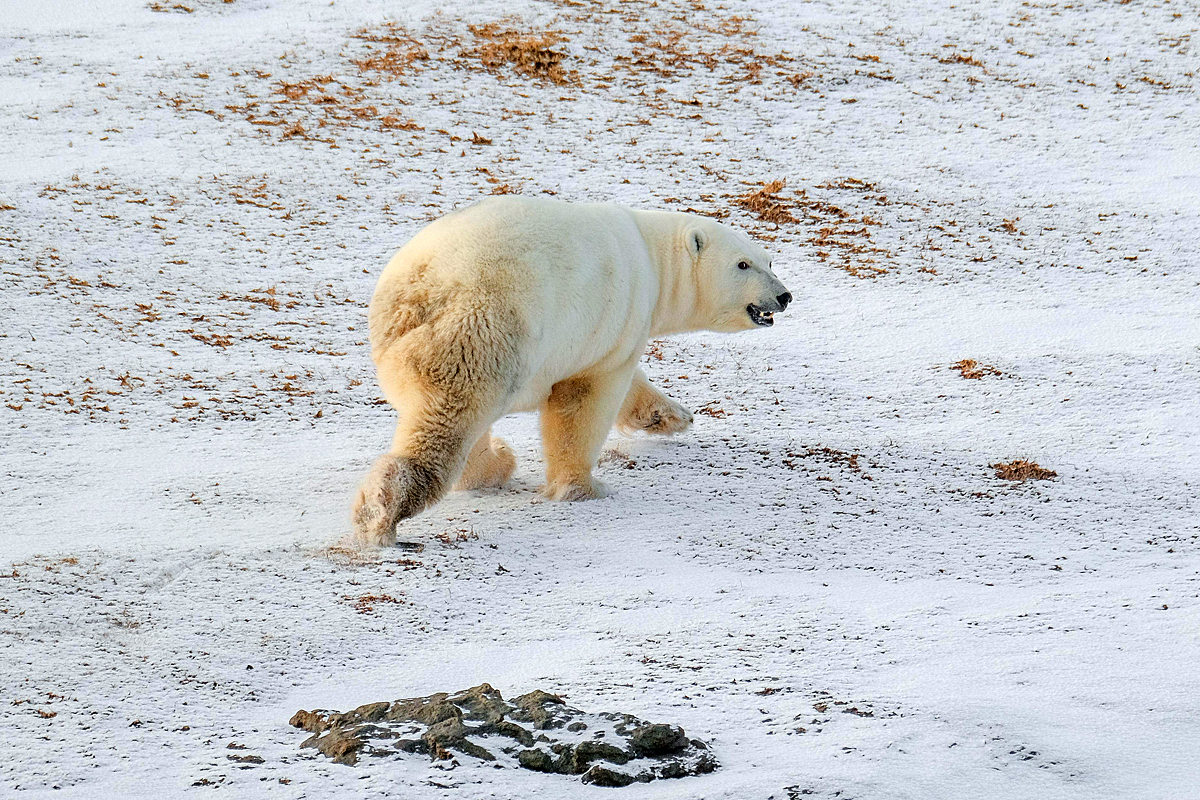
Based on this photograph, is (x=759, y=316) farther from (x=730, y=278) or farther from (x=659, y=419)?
(x=659, y=419)

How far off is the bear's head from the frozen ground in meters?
0.83

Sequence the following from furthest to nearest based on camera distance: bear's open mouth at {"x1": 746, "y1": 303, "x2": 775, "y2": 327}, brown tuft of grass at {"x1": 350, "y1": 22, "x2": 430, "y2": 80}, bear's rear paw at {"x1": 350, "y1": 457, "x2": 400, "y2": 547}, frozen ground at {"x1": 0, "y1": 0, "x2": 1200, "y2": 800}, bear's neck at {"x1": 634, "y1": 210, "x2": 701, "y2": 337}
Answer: brown tuft of grass at {"x1": 350, "y1": 22, "x2": 430, "y2": 80} → bear's open mouth at {"x1": 746, "y1": 303, "x2": 775, "y2": 327} → bear's neck at {"x1": 634, "y1": 210, "x2": 701, "y2": 337} → bear's rear paw at {"x1": 350, "y1": 457, "x2": 400, "y2": 547} → frozen ground at {"x1": 0, "y1": 0, "x2": 1200, "y2": 800}

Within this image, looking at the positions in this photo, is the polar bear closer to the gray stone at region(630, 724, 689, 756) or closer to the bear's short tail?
the bear's short tail

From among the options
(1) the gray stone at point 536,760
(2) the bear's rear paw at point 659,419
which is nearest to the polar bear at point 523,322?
(2) the bear's rear paw at point 659,419

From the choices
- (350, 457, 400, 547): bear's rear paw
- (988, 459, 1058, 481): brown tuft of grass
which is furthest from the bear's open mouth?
(350, 457, 400, 547): bear's rear paw

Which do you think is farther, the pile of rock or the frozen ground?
the frozen ground

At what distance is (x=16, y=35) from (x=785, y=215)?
1007 centimetres

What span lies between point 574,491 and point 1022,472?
252cm

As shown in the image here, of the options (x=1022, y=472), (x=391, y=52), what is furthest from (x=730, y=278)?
(x=391, y=52)

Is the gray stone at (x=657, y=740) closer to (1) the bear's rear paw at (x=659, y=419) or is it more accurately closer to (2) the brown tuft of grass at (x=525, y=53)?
(1) the bear's rear paw at (x=659, y=419)

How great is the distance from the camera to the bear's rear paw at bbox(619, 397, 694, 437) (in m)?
6.63

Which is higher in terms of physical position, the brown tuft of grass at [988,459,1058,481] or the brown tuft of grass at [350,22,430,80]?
the brown tuft of grass at [350,22,430,80]

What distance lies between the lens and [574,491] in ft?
18.9

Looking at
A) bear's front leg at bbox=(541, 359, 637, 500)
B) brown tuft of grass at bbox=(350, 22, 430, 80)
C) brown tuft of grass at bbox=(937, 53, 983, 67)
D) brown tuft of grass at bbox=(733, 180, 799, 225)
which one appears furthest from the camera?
brown tuft of grass at bbox=(937, 53, 983, 67)
